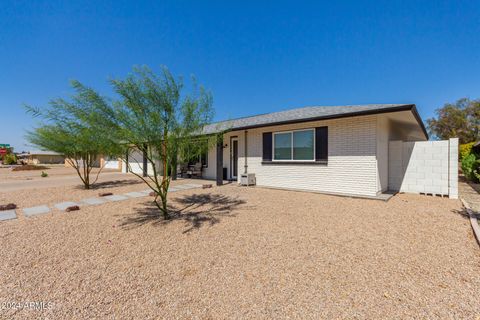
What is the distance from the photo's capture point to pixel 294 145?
8.77 meters

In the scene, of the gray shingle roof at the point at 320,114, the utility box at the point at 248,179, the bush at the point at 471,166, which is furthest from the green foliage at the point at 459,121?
the utility box at the point at 248,179

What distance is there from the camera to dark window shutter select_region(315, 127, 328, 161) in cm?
798

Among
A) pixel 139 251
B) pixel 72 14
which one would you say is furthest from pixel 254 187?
pixel 72 14

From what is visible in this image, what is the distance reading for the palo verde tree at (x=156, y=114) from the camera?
416cm

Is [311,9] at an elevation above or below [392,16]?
above

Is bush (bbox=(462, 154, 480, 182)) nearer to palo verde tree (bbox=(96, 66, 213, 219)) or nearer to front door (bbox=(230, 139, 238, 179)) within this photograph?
front door (bbox=(230, 139, 238, 179))

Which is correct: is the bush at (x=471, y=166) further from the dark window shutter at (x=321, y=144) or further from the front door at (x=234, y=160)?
the front door at (x=234, y=160)

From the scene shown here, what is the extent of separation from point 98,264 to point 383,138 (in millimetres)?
9372

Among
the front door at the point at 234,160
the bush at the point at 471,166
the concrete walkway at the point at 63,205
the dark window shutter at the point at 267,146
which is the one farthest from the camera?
the front door at the point at 234,160

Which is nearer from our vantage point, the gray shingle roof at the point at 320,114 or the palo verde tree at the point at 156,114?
the palo verde tree at the point at 156,114

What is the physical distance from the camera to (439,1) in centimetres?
702

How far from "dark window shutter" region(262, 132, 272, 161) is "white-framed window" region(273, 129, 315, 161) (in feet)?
0.62

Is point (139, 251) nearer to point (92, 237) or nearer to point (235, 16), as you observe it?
point (92, 237)

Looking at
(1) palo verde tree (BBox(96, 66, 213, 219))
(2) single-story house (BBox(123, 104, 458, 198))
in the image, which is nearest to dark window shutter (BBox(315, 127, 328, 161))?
(2) single-story house (BBox(123, 104, 458, 198))
